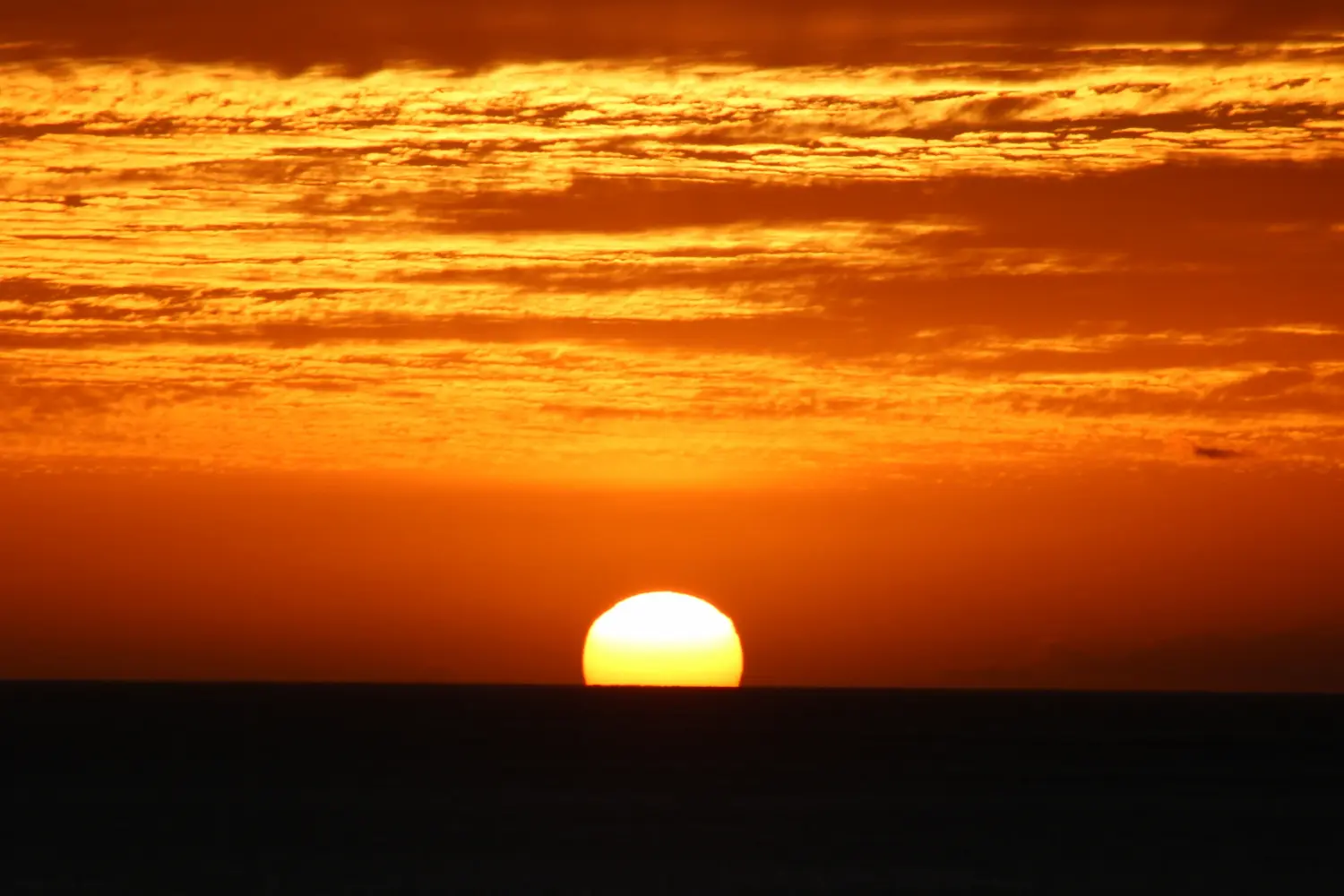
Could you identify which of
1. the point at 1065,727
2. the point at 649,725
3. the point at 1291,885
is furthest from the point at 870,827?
the point at 1065,727

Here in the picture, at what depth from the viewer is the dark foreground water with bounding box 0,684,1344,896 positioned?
80.2ft

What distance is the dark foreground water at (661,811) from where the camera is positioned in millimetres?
24453

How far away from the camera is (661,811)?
3120cm

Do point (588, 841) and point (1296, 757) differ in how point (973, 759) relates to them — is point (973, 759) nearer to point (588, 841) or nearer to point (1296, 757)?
point (1296, 757)

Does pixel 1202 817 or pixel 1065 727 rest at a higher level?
pixel 1065 727

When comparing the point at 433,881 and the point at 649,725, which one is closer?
the point at 433,881

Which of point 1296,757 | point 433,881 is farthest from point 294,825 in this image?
point 1296,757

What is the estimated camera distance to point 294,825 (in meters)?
29.1

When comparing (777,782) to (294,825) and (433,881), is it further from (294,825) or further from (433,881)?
(433,881)

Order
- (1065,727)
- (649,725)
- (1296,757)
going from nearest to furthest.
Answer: (1296,757), (649,725), (1065,727)

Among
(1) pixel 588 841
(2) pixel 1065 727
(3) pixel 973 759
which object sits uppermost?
(2) pixel 1065 727

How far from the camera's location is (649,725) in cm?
5856

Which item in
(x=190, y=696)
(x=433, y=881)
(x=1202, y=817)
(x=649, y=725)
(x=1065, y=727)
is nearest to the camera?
(x=433, y=881)

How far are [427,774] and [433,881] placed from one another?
48.0ft
